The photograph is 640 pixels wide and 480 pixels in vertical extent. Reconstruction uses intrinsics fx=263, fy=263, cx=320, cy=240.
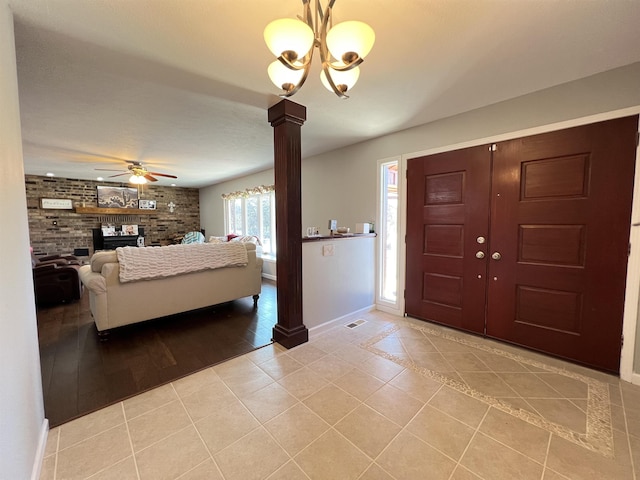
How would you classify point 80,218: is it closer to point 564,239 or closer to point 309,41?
point 309,41

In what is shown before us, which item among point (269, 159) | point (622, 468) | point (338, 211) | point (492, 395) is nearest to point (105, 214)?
point (269, 159)

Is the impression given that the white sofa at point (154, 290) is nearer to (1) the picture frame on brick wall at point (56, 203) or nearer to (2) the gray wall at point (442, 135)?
(2) the gray wall at point (442, 135)

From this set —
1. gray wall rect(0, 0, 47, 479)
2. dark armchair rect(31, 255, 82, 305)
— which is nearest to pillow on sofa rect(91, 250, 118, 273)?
gray wall rect(0, 0, 47, 479)

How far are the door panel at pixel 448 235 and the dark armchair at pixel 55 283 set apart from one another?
15.6 ft

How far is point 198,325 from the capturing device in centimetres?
309

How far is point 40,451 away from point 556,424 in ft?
9.32

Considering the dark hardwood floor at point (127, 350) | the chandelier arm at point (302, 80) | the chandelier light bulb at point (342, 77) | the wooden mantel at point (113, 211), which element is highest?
the chandelier light bulb at point (342, 77)

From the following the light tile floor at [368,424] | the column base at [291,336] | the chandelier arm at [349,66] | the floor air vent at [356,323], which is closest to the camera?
the chandelier arm at [349,66]

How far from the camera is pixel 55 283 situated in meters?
3.72

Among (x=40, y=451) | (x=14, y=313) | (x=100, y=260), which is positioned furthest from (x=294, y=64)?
(x=100, y=260)

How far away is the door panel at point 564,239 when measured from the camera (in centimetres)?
199

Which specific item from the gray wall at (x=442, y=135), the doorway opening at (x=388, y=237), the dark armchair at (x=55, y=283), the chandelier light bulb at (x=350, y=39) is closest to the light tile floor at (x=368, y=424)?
the gray wall at (x=442, y=135)

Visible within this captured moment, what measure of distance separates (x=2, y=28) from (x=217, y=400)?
7.37 feet

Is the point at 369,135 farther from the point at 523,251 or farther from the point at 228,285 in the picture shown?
the point at 228,285
